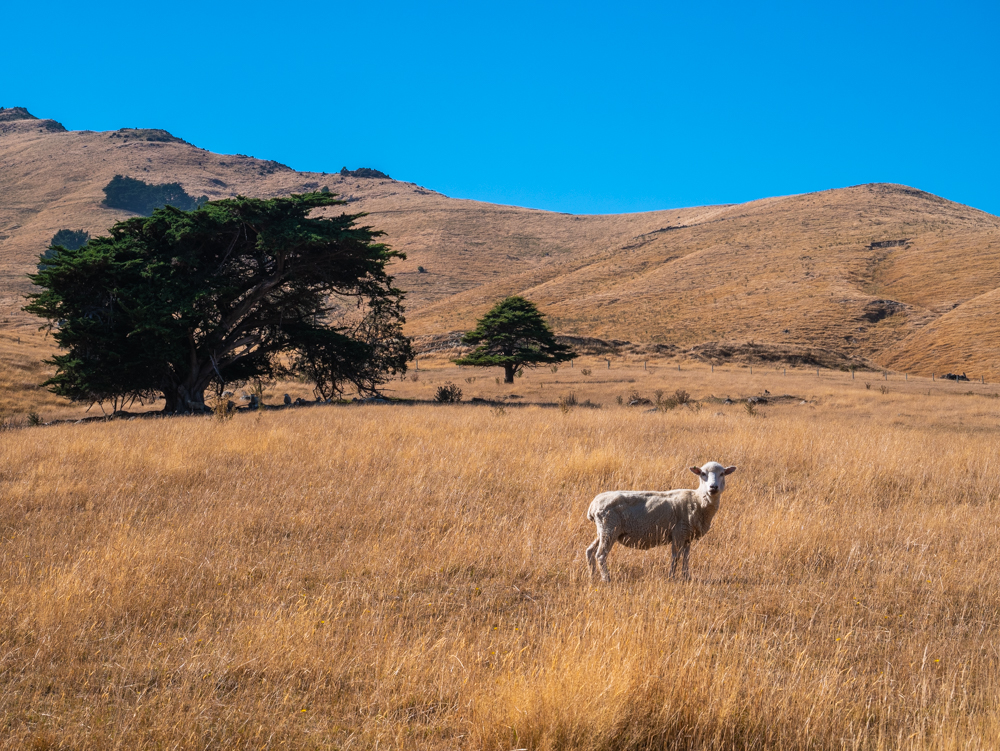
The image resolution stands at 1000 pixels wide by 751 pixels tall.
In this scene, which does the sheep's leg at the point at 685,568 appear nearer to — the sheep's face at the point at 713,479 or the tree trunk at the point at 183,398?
the sheep's face at the point at 713,479

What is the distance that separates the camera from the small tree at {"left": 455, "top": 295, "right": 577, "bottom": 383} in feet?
125

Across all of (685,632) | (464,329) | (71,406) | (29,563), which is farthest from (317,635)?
(464,329)

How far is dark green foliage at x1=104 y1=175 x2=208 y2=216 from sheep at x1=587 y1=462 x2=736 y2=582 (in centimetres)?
17406

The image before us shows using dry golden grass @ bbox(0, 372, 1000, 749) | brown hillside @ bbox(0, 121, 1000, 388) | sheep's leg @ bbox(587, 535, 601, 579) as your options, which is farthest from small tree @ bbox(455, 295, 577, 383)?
sheep's leg @ bbox(587, 535, 601, 579)

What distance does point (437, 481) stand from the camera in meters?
9.07

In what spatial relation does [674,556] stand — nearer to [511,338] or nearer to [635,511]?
[635,511]

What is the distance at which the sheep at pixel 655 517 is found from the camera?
5543mm

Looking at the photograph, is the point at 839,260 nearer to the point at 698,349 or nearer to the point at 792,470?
the point at 698,349

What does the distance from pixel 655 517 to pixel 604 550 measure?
586 millimetres

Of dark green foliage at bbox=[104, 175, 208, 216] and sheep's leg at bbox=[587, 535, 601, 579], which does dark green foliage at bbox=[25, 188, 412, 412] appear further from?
dark green foliage at bbox=[104, 175, 208, 216]

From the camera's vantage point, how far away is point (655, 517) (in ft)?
18.5

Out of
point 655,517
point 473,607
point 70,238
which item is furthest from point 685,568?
point 70,238

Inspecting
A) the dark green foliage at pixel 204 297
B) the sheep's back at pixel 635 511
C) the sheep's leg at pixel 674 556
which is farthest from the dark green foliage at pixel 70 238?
the sheep's leg at pixel 674 556

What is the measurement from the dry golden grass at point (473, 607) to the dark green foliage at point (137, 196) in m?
170
